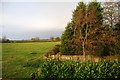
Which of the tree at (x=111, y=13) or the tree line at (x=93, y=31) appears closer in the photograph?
the tree line at (x=93, y=31)

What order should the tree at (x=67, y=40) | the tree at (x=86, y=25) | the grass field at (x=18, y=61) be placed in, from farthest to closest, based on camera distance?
the tree at (x=67, y=40) < the tree at (x=86, y=25) < the grass field at (x=18, y=61)

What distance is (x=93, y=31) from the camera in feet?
17.7

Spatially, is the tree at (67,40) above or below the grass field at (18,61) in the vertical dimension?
above

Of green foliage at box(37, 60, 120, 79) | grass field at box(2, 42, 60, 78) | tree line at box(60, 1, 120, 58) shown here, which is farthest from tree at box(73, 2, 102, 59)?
grass field at box(2, 42, 60, 78)

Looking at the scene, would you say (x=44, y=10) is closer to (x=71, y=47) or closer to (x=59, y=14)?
(x=59, y=14)

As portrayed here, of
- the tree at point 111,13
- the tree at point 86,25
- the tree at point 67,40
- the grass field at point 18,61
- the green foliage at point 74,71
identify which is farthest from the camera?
the tree at point 67,40

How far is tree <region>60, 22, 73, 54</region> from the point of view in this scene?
20.8 feet

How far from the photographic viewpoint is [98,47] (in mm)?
5727

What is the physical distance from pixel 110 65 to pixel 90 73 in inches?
30.0

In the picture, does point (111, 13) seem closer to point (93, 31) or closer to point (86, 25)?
point (86, 25)

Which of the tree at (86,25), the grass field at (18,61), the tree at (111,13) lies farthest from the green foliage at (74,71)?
the tree at (111,13)

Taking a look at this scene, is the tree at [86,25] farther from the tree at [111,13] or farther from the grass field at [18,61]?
the grass field at [18,61]

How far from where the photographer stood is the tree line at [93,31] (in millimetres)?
5559

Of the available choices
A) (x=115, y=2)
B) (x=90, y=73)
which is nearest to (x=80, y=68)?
(x=90, y=73)
